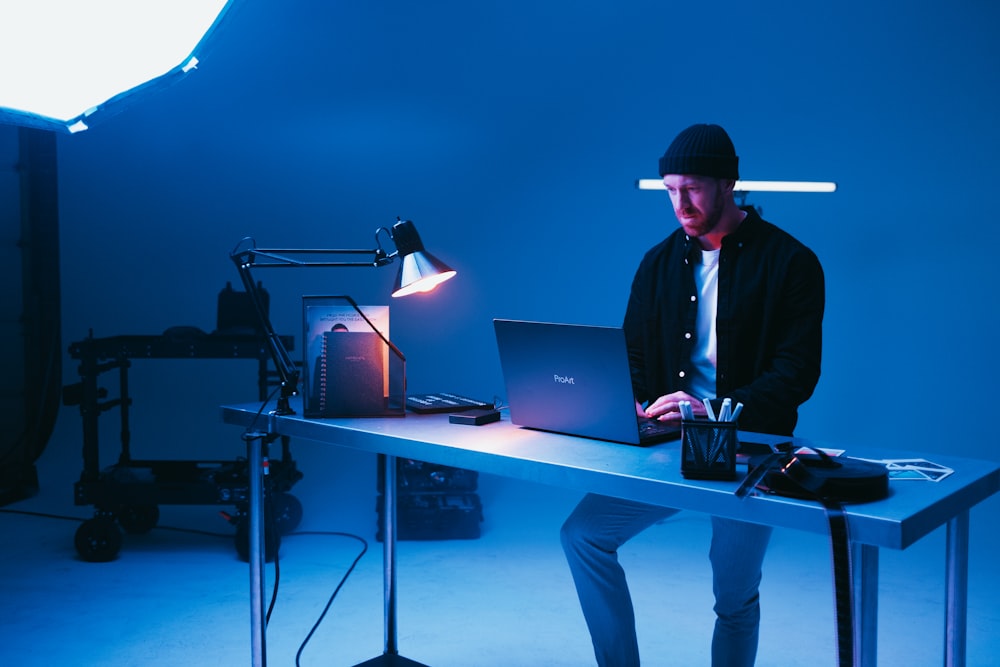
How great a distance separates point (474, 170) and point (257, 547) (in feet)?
10.1

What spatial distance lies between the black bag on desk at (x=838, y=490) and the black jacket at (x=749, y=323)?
66 cm

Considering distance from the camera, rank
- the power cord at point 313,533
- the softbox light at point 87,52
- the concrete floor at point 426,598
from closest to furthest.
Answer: the softbox light at point 87,52 → the concrete floor at point 426,598 → the power cord at point 313,533

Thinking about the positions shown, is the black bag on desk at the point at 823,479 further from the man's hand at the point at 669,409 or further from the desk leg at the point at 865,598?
the man's hand at the point at 669,409

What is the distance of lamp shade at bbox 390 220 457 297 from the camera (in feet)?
6.80

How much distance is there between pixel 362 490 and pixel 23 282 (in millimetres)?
2152

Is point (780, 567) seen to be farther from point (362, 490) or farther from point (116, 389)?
point (116, 389)

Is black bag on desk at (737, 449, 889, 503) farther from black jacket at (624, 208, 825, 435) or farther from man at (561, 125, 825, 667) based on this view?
black jacket at (624, 208, 825, 435)

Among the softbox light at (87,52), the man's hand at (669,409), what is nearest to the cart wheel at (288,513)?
Result: the man's hand at (669,409)

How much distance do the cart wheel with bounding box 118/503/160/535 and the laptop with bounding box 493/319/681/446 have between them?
103 inches

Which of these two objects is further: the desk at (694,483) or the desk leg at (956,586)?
the desk leg at (956,586)

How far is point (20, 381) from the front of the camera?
473 cm

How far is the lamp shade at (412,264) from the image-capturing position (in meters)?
2.07

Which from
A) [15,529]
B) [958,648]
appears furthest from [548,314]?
[958,648]

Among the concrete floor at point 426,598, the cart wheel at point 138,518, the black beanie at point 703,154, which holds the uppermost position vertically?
the black beanie at point 703,154
